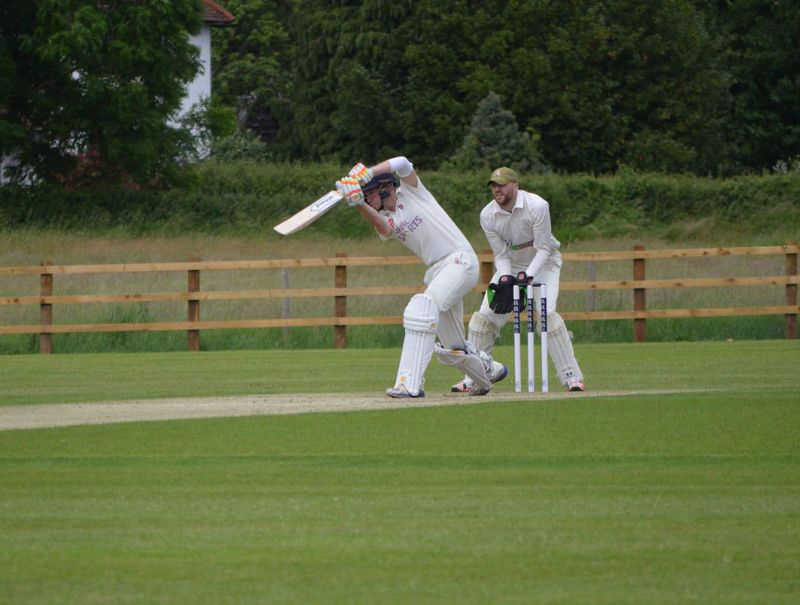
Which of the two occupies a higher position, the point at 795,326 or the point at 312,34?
the point at 312,34

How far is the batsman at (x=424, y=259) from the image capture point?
11.9m

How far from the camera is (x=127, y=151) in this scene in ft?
134

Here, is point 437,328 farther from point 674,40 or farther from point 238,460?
point 674,40

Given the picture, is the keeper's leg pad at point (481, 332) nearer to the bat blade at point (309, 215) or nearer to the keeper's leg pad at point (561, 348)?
the keeper's leg pad at point (561, 348)

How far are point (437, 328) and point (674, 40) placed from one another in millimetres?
44297

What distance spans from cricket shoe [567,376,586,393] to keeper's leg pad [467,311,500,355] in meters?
0.77

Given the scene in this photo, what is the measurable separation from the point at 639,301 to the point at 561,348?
922cm

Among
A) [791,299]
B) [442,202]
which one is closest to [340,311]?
[791,299]

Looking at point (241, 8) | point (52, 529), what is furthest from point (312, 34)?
point (52, 529)

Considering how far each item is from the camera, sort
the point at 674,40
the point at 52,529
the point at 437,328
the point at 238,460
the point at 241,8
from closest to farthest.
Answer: the point at 52,529 < the point at 238,460 < the point at 437,328 < the point at 674,40 < the point at 241,8

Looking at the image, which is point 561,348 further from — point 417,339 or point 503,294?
point 417,339

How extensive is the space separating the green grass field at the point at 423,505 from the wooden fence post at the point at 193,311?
9.65m

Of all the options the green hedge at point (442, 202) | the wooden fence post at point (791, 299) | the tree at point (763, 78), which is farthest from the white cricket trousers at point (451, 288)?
the tree at point (763, 78)

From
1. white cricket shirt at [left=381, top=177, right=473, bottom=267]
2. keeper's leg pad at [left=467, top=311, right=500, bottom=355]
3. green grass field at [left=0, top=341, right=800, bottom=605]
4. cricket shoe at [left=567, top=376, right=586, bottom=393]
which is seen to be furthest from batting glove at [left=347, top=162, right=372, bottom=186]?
cricket shoe at [left=567, top=376, right=586, bottom=393]
